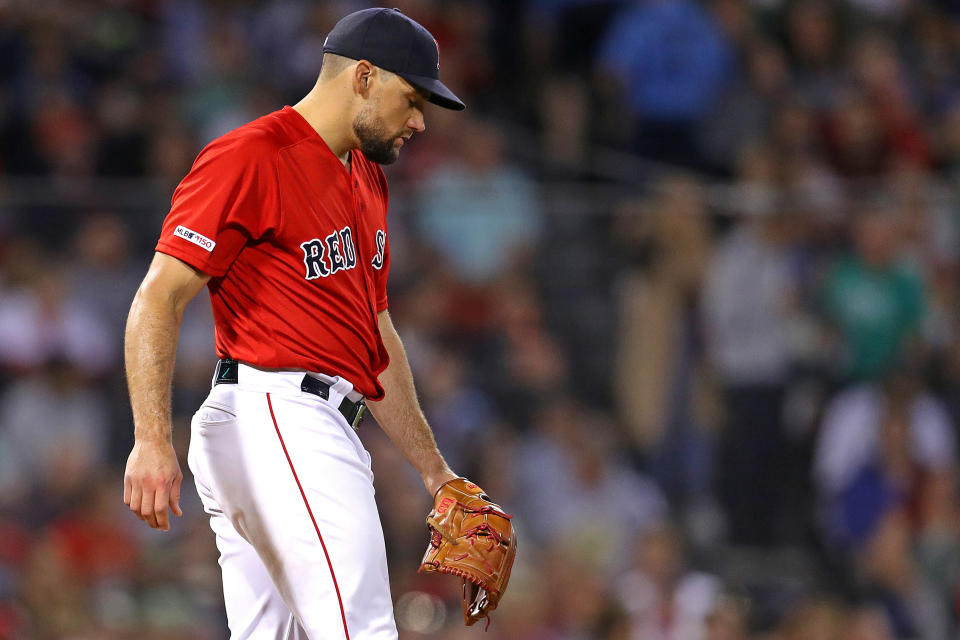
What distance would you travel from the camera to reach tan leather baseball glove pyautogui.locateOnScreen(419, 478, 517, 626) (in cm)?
375

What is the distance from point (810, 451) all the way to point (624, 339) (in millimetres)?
1218

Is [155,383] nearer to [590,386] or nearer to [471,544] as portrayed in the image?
[471,544]

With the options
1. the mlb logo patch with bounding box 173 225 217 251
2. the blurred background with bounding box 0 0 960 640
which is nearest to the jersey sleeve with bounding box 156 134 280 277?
the mlb logo patch with bounding box 173 225 217 251

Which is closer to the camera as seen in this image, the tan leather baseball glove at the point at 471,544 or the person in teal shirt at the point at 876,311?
the tan leather baseball glove at the point at 471,544

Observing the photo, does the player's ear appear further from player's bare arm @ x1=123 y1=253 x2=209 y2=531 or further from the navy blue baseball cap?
player's bare arm @ x1=123 y1=253 x2=209 y2=531

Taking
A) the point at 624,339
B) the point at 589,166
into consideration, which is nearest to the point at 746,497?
the point at 624,339

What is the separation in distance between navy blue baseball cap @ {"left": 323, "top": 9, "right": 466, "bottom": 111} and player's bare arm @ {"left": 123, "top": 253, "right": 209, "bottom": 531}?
73 cm

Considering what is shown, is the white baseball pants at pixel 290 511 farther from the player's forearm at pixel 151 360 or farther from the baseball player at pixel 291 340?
the player's forearm at pixel 151 360

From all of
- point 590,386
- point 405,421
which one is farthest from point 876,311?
point 405,421

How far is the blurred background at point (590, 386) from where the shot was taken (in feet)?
23.3

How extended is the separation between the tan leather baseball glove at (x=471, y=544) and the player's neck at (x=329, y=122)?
98 centimetres

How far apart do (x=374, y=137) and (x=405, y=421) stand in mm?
824

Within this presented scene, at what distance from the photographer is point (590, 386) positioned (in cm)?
754

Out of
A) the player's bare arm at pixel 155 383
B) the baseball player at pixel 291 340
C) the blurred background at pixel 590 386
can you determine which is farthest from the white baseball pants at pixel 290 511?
the blurred background at pixel 590 386
